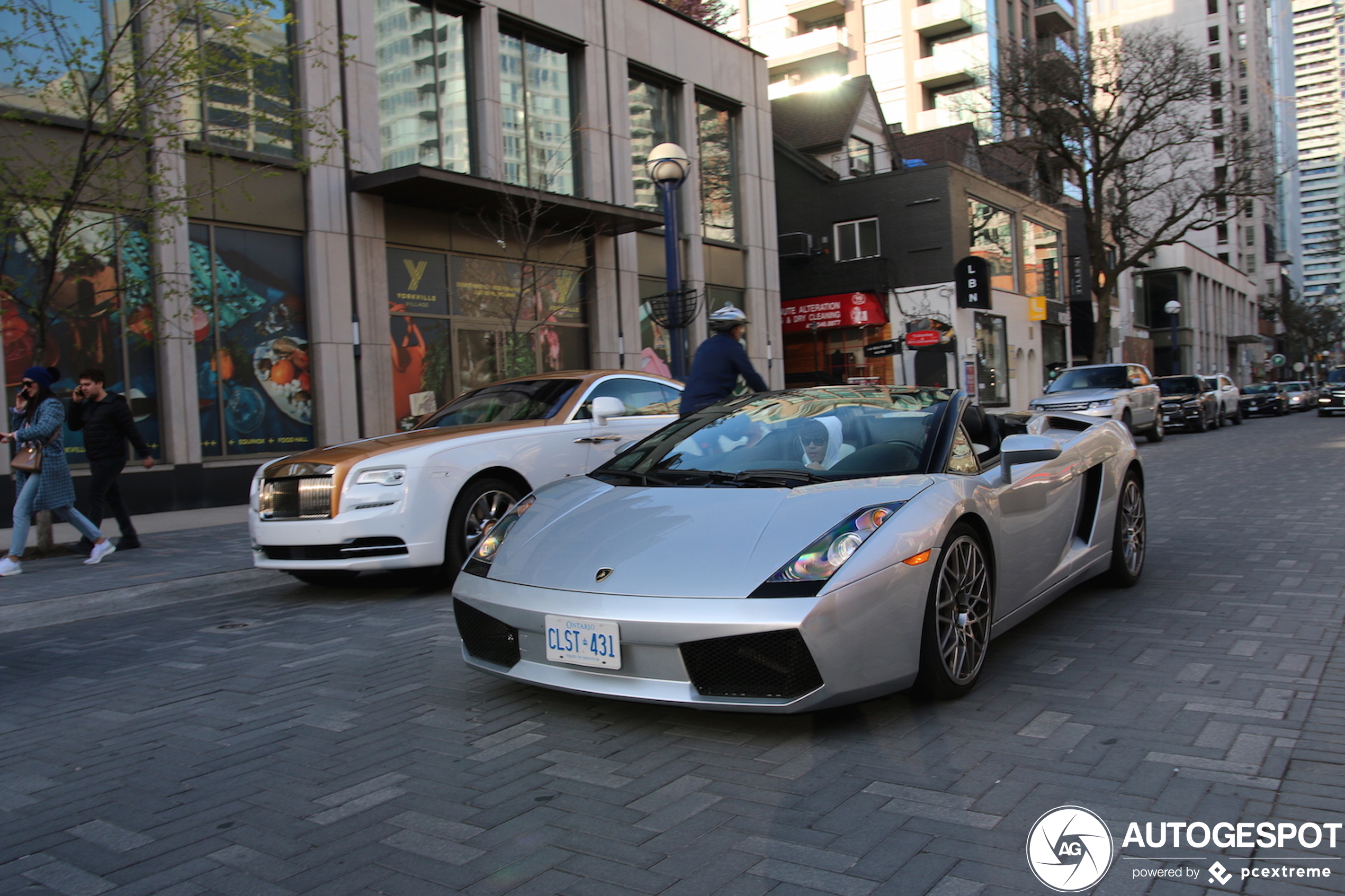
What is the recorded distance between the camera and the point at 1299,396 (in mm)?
44781

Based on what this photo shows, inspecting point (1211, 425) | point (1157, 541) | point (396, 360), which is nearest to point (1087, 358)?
point (1211, 425)

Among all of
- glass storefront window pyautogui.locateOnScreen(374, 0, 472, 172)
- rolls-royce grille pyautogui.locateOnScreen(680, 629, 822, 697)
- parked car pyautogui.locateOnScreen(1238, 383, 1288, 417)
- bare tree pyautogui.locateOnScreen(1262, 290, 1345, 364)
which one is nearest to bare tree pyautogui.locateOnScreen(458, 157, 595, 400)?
glass storefront window pyautogui.locateOnScreen(374, 0, 472, 172)

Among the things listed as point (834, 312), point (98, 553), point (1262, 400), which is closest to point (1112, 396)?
point (834, 312)

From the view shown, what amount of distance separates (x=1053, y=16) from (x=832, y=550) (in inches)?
2263

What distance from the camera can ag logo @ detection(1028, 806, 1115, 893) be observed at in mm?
2459

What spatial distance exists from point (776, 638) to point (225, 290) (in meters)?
12.8

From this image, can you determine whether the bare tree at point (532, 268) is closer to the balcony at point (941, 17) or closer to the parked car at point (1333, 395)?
the parked car at point (1333, 395)

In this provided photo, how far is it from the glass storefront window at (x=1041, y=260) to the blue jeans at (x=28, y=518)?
35.1 metres

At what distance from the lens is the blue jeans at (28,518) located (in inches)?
329

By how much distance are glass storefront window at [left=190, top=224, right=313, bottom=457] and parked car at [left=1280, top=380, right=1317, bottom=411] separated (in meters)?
41.3

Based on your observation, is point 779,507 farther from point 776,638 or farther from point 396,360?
point 396,360

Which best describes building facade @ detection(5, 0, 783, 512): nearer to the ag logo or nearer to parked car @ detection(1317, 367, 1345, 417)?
the ag logo

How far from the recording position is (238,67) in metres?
9.36

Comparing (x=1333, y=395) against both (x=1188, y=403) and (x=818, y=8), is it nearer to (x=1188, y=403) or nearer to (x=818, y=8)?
(x=1188, y=403)
